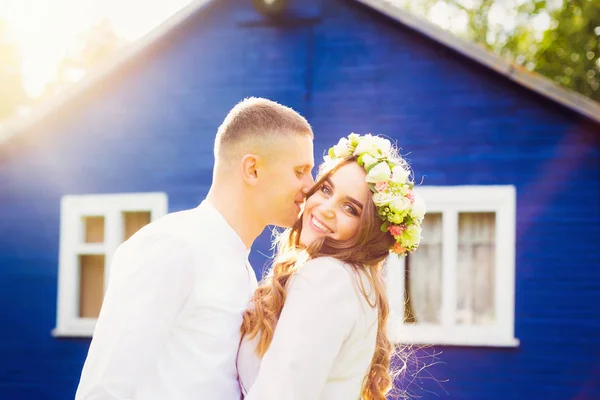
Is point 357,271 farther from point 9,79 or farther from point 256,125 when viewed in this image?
point 9,79

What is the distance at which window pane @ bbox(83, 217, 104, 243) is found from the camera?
32.0 feet

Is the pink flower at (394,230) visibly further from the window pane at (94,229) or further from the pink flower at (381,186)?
the window pane at (94,229)

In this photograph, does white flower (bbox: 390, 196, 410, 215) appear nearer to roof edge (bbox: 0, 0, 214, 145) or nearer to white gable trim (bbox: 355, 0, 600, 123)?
white gable trim (bbox: 355, 0, 600, 123)

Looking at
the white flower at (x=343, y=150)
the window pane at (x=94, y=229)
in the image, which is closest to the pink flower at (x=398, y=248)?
the white flower at (x=343, y=150)

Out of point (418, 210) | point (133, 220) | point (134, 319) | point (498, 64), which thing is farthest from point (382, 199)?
point (133, 220)

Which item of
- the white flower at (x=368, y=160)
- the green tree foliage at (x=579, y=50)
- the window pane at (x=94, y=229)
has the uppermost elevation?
the green tree foliage at (x=579, y=50)

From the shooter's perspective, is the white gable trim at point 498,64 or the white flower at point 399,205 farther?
the white gable trim at point 498,64

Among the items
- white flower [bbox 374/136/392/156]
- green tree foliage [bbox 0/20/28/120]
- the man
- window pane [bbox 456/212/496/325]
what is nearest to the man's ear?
the man

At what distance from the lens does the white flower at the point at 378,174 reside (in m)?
3.24

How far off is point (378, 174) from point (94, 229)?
724 centimetres

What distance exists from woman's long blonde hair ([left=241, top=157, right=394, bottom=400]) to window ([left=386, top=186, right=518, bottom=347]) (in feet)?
16.2

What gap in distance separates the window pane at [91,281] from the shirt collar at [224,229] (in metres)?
7.02

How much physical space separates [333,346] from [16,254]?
814cm

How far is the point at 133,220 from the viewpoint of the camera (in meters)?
9.52
